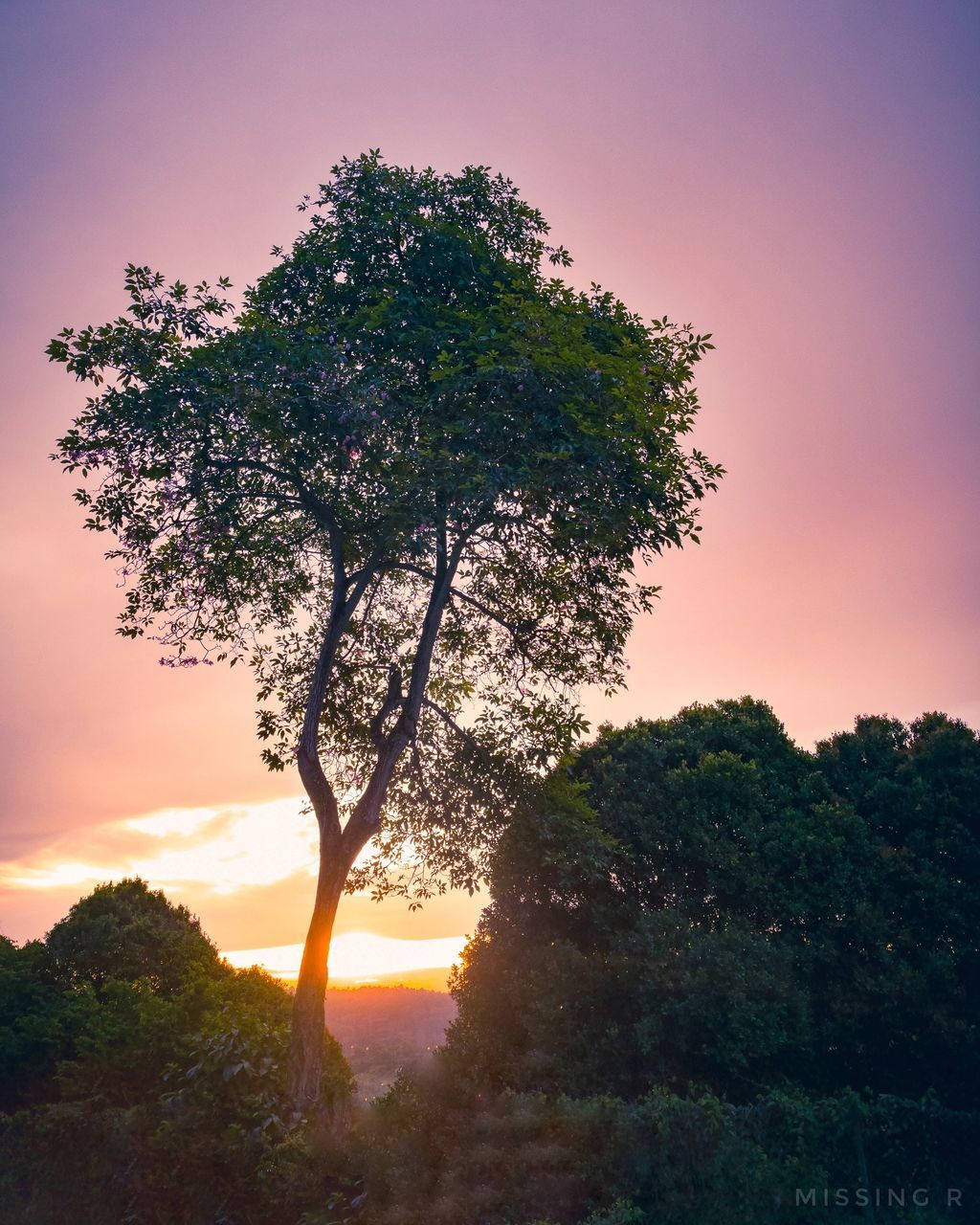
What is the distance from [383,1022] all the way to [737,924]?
109 feet

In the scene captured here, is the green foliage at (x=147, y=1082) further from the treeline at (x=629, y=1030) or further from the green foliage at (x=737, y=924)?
the green foliage at (x=737, y=924)

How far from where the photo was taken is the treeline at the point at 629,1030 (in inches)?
512

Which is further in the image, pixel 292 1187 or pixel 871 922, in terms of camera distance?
pixel 871 922

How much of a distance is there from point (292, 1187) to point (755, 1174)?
7231 mm

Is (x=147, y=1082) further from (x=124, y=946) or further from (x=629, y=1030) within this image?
(x=629, y=1030)

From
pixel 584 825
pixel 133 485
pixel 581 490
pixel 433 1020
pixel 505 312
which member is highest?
pixel 505 312

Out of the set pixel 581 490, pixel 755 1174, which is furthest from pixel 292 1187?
pixel 581 490

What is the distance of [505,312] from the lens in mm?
14492

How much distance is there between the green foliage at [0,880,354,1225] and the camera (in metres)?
13.7

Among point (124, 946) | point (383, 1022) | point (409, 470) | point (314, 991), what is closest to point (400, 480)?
point (409, 470)

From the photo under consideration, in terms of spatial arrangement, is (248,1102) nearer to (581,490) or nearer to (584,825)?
(584,825)

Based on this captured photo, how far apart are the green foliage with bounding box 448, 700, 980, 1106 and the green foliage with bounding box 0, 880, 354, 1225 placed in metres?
5.48

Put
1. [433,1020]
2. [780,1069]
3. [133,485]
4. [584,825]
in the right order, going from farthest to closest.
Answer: [433,1020]
[780,1069]
[584,825]
[133,485]

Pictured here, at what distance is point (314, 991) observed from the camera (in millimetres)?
14688
